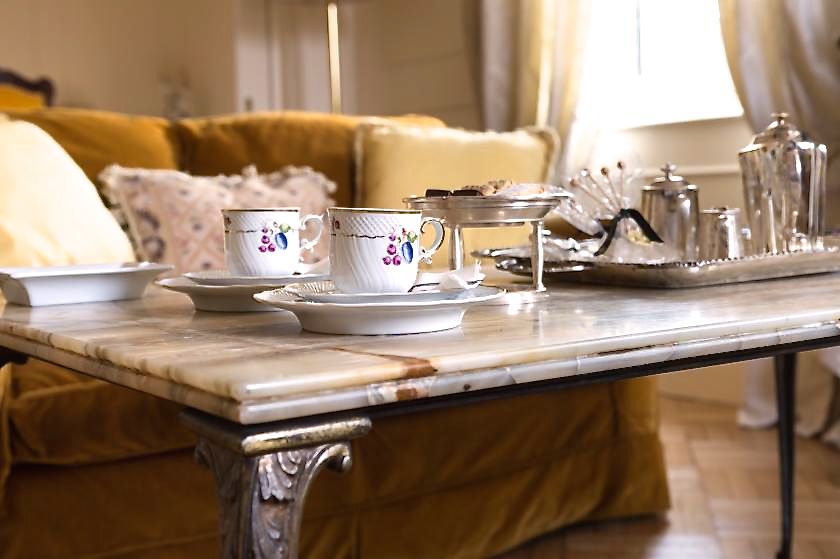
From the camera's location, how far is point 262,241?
116cm

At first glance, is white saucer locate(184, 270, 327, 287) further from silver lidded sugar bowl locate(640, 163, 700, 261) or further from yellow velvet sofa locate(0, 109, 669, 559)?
silver lidded sugar bowl locate(640, 163, 700, 261)

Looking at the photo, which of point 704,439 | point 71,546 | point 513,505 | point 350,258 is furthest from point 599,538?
point 350,258

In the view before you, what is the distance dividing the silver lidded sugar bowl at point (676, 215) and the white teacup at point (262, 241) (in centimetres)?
61

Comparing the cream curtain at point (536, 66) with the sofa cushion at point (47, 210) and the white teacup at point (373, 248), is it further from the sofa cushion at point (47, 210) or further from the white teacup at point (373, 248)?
the white teacup at point (373, 248)

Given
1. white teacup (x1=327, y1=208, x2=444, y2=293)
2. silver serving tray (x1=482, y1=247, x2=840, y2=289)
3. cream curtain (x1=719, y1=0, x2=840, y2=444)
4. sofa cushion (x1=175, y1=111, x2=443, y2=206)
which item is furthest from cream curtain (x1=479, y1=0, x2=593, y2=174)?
white teacup (x1=327, y1=208, x2=444, y2=293)

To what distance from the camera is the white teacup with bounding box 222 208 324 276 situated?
1146 millimetres

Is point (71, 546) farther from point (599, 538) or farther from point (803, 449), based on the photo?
point (803, 449)

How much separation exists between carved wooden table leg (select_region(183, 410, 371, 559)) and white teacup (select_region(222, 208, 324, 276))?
50 centimetres

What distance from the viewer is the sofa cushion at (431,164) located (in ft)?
7.45

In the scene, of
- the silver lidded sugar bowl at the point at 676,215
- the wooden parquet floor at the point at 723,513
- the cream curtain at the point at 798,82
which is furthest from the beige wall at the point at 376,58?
the silver lidded sugar bowl at the point at 676,215

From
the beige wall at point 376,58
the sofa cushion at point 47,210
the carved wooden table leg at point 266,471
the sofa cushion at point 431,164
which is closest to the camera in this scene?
the carved wooden table leg at point 266,471

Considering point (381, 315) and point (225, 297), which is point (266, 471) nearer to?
point (381, 315)

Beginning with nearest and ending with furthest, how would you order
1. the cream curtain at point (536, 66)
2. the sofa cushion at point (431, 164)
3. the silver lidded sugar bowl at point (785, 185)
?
the silver lidded sugar bowl at point (785, 185), the sofa cushion at point (431, 164), the cream curtain at point (536, 66)

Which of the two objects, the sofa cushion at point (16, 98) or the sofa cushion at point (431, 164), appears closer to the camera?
the sofa cushion at point (431, 164)
